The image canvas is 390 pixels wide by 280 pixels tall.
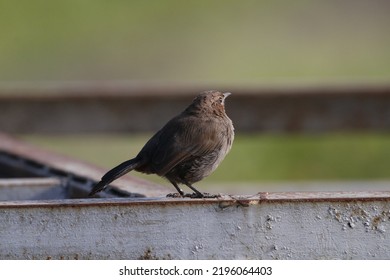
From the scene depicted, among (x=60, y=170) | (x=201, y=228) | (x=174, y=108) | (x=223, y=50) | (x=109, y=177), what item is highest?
(x=223, y=50)

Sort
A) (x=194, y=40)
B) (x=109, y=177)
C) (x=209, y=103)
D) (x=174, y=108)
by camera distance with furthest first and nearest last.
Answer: (x=194, y=40) < (x=174, y=108) < (x=209, y=103) < (x=109, y=177)

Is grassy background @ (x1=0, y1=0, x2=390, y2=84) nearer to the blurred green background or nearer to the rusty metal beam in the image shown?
the blurred green background

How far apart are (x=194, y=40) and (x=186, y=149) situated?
23.5 m

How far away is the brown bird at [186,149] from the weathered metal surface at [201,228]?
3.96 ft

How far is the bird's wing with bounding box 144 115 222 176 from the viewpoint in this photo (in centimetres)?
692

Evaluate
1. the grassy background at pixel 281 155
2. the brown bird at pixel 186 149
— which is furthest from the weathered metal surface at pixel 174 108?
the grassy background at pixel 281 155

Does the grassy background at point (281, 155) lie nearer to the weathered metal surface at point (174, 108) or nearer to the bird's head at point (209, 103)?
the weathered metal surface at point (174, 108)

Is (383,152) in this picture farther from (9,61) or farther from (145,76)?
(9,61)

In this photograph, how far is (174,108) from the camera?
428 inches

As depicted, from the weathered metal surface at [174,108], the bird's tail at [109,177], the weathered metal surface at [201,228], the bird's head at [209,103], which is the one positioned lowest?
the weathered metal surface at [201,228]

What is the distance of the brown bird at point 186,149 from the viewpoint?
22.7 feet

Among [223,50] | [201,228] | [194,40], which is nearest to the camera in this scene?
[201,228]

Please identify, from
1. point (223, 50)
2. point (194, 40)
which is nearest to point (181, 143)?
point (223, 50)

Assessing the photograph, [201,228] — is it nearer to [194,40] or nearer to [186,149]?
[186,149]
